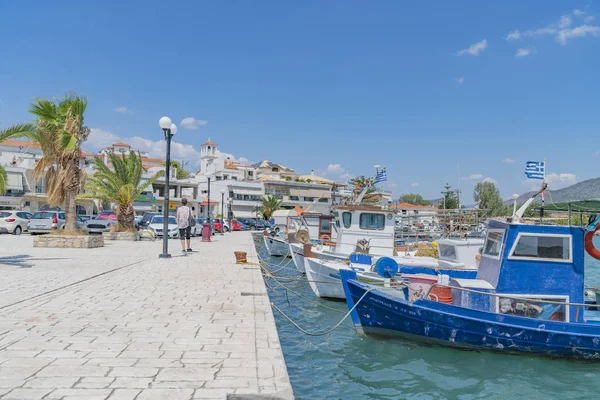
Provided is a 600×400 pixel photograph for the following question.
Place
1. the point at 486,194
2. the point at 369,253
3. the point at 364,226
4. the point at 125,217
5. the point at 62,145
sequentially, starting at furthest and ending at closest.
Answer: the point at 486,194
the point at 125,217
the point at 62,145
the point at 364,226
the point at 369,253

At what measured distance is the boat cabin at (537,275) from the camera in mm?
8773

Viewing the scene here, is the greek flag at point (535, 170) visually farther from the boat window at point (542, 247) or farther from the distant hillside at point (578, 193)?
the boat window at point (542, 247)

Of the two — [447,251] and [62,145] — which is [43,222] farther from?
[447,251]

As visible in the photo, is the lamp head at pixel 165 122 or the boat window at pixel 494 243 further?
the lamp head at pixel 165 122

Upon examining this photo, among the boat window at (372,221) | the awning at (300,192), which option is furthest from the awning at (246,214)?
the boat window at (372,221)

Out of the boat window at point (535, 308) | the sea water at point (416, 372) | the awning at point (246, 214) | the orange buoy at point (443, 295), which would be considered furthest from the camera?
the awning at point (246, 214)

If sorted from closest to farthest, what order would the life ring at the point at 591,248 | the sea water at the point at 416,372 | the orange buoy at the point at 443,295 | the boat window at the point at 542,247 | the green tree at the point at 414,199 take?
the sea water at the point at 416,372, the boat window at the point at 542,247, the orange buoy at the point at 443,295, the life ring at the point at 591,248, the green tree at the point at 414,199

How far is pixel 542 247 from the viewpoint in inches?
354

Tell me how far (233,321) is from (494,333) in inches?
186

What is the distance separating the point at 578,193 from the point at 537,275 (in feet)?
11.9

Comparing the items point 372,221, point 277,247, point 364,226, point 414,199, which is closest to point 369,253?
point 364,226

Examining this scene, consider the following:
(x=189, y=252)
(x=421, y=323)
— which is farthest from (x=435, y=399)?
(x=189, y=252)

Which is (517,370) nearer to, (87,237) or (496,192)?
(87,237)

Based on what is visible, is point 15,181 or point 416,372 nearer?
point 416,372
